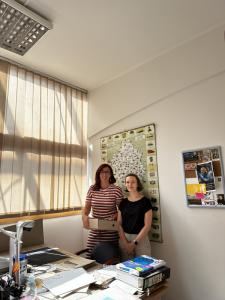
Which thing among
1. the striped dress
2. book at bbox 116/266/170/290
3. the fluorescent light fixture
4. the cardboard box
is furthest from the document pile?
the fluorescent light fixture

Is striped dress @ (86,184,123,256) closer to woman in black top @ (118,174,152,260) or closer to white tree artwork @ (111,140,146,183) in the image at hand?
woman in black top @ (118,174,152,260)

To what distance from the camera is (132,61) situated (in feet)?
9.23

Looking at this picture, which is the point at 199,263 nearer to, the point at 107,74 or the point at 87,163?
the point at 87,163

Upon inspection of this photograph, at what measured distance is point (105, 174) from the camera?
2.90m

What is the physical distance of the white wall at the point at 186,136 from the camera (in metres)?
2.09

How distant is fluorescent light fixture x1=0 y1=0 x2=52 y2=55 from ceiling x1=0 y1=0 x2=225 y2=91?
0.08 m

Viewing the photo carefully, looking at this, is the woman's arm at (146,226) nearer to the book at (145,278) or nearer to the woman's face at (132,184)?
the woman's face at (132,184)

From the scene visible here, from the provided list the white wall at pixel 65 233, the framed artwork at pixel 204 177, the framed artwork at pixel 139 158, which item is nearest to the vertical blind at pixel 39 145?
the white wall at pixel 65 233

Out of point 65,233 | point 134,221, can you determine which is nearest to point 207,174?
point 134,221

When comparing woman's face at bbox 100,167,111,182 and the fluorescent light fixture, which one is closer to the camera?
the fluorescent light fixture

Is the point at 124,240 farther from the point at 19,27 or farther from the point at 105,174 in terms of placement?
the point at 19,27

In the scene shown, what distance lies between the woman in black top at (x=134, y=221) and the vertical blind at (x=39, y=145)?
89 cm

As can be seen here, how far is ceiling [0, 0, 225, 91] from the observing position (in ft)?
6.48

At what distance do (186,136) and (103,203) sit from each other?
4.32 feet
